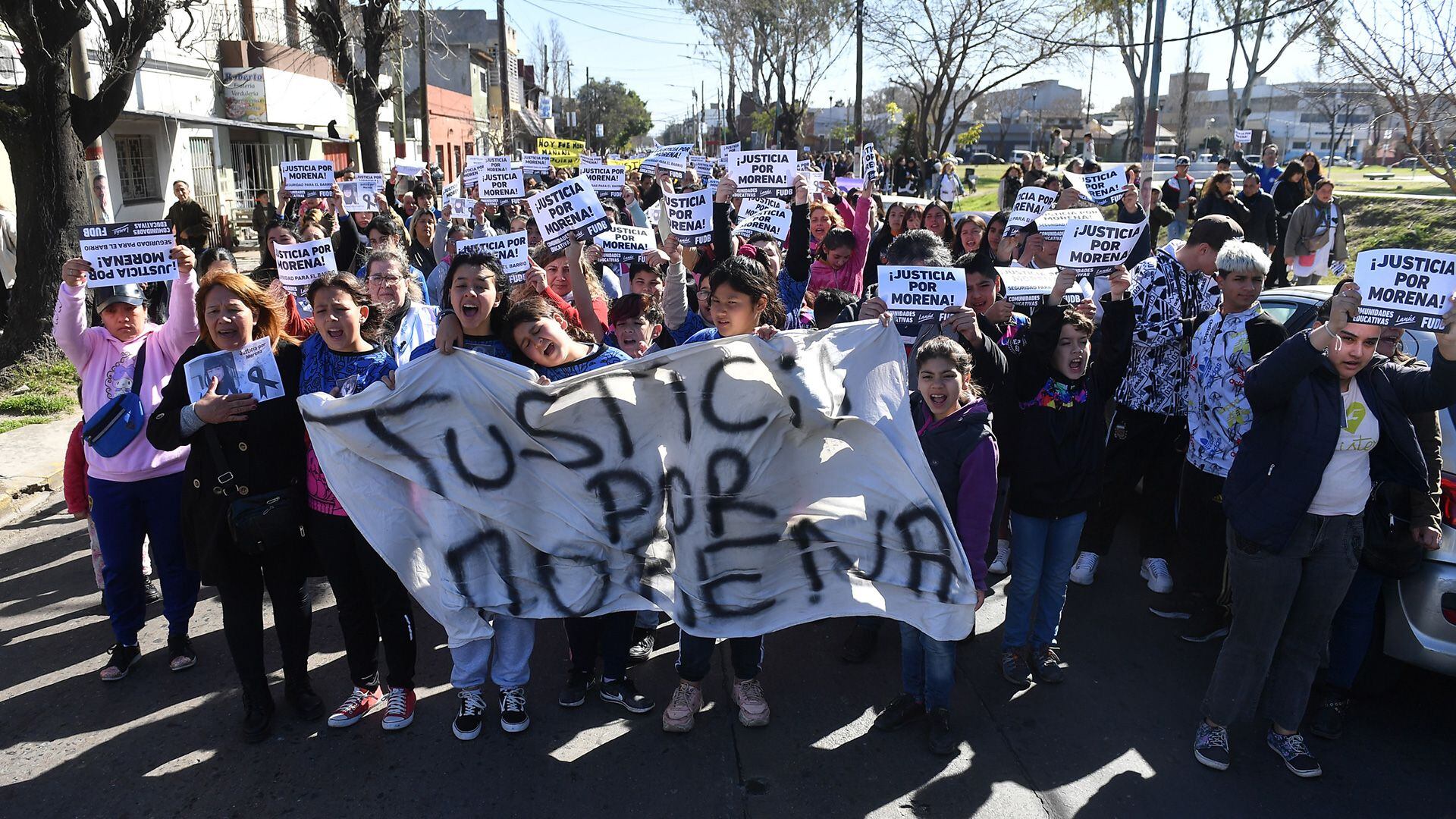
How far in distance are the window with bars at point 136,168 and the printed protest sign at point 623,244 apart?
1648 centimetres

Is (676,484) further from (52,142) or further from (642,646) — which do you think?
(52,142)

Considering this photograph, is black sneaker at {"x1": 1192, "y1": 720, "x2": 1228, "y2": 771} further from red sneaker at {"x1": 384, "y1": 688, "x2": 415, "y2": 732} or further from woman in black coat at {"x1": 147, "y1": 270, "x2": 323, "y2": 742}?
woman in black coat at {"x1": 147, "y1": 270, "x2": 323, "y2": 742}

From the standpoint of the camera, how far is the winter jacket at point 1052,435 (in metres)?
4.17

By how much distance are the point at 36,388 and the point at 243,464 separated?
744cm

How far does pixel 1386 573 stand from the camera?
3.76 metres

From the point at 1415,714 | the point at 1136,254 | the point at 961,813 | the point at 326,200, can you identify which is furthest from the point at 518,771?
the point at 326,200

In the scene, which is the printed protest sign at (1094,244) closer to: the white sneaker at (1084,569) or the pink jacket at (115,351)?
the white sneaker at (1084,569)

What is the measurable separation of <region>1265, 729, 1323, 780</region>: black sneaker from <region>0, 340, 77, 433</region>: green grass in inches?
379

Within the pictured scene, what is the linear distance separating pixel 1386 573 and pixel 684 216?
5013mm

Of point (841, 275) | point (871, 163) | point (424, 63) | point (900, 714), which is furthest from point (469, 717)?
point (424, 63)

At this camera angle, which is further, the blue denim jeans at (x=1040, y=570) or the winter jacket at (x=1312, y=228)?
the winter jacket at (x=1312, y=228)

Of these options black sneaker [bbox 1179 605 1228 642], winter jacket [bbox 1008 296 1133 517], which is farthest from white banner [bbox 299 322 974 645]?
black sneaker [bbox 1179 605 1228 642]

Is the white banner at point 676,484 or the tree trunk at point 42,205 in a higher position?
the tree trunk at point 42,205

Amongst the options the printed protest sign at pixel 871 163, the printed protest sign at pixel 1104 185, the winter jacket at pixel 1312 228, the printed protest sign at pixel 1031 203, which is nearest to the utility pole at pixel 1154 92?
the winter jacket at pixel 1312 228
